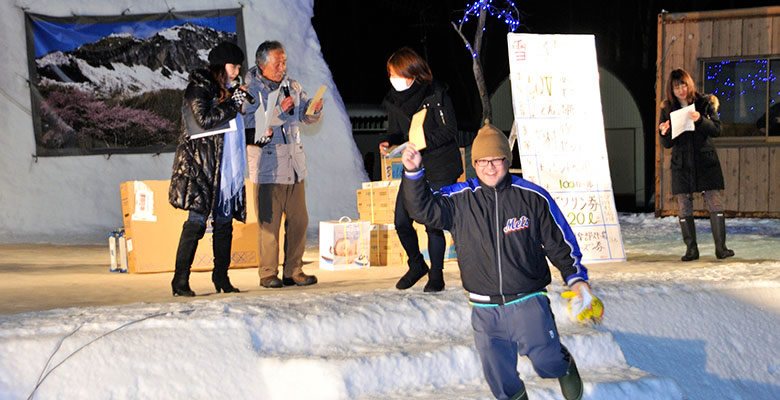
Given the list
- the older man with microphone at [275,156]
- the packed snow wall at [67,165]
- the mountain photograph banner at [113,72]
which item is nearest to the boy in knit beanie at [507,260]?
the older man with microphone at [275,156]

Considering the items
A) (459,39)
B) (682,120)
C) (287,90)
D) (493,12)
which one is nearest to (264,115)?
(287,90)

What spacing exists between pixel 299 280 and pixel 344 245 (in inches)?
45.9

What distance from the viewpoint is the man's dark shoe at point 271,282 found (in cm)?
574

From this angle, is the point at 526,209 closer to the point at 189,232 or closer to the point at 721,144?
the point at 189,232

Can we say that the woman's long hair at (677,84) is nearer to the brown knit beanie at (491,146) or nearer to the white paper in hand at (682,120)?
the white paper in hand at (682,120)

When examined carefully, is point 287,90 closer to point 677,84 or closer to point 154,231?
point 154,231

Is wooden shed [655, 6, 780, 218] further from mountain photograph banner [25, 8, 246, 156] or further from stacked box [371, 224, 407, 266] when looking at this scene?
mountain photograph banner [25, 8, 246, 156]

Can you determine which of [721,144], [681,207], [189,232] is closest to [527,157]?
[681,207]

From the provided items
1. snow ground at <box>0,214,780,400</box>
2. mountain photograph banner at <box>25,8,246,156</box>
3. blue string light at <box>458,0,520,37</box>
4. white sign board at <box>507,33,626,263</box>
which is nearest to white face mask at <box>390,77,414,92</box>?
snow ground at <box>0,214,780,400</box>

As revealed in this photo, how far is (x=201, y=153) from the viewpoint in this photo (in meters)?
5.27

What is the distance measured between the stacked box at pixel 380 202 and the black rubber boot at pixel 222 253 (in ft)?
6.87

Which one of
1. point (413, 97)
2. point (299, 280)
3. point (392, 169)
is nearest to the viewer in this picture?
point (413, 97)

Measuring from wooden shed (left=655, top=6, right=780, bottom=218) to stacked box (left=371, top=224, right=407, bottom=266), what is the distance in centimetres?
486

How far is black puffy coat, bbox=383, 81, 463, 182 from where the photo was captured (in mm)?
5184
